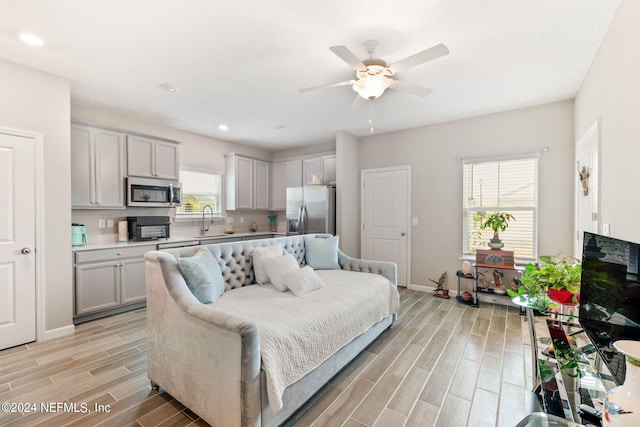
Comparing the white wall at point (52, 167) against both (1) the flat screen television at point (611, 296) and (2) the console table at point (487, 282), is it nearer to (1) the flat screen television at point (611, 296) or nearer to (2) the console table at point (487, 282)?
(1) the flat screen television at point (611, 296)

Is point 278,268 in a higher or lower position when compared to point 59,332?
higher

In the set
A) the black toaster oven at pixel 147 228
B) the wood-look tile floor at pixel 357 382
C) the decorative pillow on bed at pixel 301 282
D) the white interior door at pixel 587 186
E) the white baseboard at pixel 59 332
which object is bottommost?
the wood-look tile floor at pixel 357 382

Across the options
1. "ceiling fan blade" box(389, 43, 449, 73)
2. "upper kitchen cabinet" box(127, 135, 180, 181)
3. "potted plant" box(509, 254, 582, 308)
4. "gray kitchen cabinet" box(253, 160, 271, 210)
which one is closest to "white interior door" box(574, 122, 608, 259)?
"potted plant" box(509, 254, 582, 308)

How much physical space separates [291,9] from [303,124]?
259 cm

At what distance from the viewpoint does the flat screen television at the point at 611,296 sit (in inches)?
40.9

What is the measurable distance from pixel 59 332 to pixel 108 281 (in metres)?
0.67

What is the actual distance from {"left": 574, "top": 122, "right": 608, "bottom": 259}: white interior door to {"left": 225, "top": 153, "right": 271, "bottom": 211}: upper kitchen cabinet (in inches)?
195

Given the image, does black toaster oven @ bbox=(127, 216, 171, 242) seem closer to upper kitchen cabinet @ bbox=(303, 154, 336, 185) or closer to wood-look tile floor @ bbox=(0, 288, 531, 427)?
wood-look tile floor @ bbox=(0, 288, 531, 427)

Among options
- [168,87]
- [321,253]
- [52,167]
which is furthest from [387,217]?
[52,167]

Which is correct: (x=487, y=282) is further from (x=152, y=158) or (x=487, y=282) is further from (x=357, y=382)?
(x=152, y=158)

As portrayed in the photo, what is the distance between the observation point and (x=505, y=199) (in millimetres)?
4020

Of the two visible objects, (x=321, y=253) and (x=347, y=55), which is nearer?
(x=347, y=55)

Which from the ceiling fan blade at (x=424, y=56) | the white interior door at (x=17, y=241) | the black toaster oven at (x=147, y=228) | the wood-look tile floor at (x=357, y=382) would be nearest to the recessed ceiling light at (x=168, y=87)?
the white interior door at (x=17, y=241)

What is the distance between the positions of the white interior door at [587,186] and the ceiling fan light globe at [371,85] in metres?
1.87
